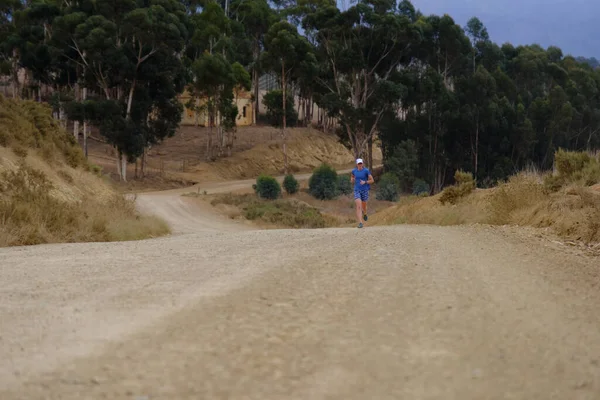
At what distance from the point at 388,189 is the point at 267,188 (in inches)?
440

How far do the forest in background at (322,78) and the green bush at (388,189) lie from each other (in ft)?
11.3

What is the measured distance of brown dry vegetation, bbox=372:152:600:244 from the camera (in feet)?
40.9

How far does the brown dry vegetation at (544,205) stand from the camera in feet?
40.9

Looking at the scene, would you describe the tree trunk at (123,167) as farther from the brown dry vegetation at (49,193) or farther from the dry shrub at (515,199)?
the dry shrub at (515,199)

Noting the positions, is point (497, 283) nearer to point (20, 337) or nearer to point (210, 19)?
point (20, 337)

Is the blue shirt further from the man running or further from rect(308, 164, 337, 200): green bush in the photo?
rect(308, 164, 337, 200): green bush

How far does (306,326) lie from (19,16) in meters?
57.8

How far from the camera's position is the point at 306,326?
4.95 meters

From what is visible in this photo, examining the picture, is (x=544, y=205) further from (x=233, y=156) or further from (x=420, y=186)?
(x=233, y=156)

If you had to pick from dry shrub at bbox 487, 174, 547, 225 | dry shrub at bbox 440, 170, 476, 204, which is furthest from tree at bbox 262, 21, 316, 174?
dry shrub at bbox 487, 174, 547, 225

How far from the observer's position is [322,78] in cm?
6356

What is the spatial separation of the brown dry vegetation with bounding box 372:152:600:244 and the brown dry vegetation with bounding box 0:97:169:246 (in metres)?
9.24

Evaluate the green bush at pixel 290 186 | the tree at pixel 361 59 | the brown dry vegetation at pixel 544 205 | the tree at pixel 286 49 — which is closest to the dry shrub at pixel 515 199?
the brown dry vegetation at pixel 544 205

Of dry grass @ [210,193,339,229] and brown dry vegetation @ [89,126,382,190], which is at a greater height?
brown dry vegetation @ [89,126,382,190]
